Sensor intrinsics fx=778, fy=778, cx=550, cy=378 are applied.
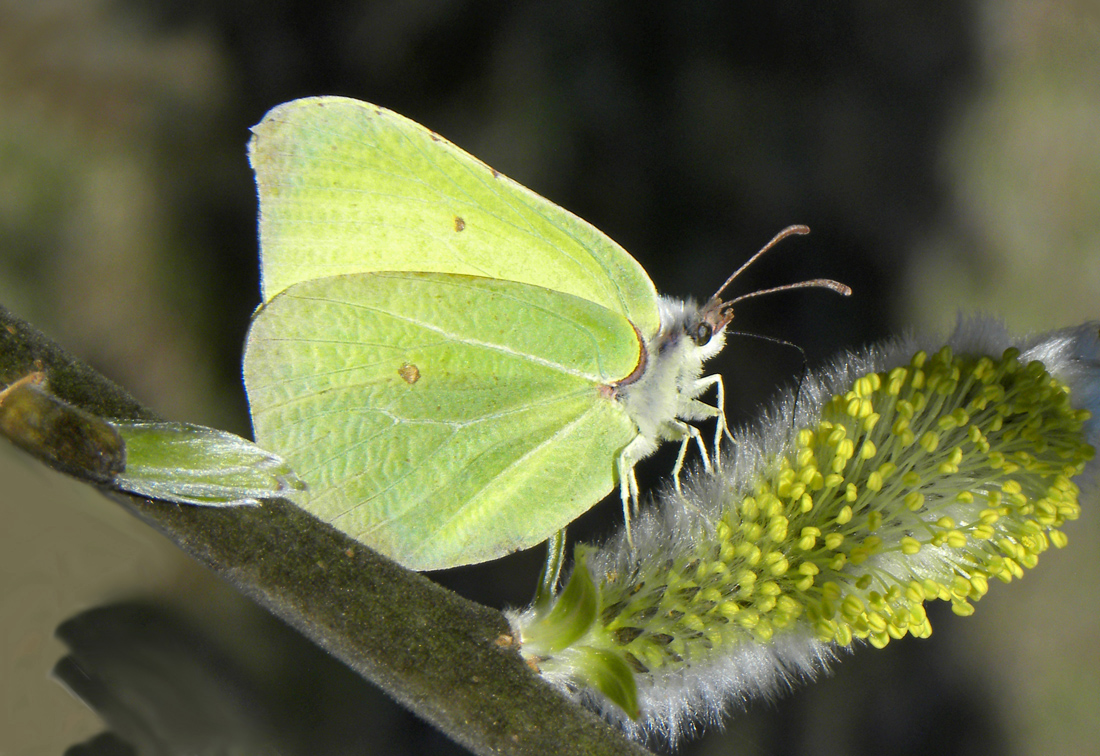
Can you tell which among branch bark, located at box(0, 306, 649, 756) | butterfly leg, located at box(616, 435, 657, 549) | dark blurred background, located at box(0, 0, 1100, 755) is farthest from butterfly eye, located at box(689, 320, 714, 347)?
dark blurred background, located at box(0, 0, 1100, 755)

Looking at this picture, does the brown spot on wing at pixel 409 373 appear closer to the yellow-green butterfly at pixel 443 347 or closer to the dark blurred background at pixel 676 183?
the yellow-green butterfly at pixel 443 347

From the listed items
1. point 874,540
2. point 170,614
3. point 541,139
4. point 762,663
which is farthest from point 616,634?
point 541,139

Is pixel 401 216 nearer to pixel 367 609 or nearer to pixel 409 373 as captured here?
pixel 409 373

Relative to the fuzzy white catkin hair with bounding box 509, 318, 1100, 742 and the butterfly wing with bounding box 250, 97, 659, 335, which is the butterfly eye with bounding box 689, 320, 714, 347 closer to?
the butterfly wing with bounding box 250, 97, 659, 335

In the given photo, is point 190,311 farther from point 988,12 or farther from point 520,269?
point 988,12

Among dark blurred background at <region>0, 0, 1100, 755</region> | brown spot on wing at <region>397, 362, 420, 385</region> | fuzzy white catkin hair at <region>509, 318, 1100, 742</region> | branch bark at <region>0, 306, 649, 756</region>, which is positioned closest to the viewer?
branch bark at <region>0, 306, 649, 756</region>
